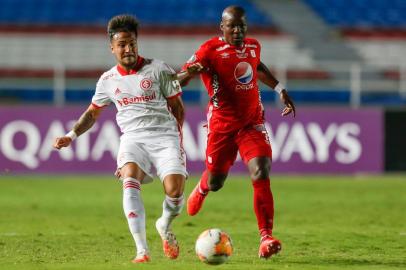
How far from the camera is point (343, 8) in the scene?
86.2 feet

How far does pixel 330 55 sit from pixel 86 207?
42.1ft

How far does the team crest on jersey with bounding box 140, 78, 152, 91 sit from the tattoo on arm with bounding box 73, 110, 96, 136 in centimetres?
61

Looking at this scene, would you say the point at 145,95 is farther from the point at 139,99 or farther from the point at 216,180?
the point at 216,180

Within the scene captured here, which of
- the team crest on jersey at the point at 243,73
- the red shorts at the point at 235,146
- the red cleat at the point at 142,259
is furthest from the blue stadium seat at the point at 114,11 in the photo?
the red cleat at the point at 142,259

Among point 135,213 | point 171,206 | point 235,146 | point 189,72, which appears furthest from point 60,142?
point 235,146

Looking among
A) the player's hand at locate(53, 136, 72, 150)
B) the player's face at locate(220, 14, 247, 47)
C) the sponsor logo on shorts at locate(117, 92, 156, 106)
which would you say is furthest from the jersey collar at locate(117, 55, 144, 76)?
the player's face at locate(220, 14, 247, 47)

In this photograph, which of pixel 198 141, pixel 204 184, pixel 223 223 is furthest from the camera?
pixel 198 141

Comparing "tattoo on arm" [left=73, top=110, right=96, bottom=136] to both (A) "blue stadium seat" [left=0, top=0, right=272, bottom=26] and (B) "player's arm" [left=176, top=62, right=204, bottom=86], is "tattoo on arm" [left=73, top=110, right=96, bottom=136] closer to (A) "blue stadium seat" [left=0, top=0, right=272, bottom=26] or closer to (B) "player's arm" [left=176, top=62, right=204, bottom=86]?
(B) "player's arm" [left=176, top=62, right=204, bottom=86]

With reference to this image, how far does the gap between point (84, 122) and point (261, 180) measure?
1650 millimetres

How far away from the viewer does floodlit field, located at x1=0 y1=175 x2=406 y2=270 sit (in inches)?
328

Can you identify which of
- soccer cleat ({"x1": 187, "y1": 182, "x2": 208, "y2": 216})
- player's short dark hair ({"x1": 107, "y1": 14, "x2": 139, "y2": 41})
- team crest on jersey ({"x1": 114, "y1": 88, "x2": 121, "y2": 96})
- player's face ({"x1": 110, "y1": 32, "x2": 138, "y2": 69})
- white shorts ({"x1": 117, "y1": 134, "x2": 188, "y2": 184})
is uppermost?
player's short dark hair ({"x1": 107, "y1": 14, "x2": 139, "y2": 41})

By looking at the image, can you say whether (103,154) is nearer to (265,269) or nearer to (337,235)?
(337,235)

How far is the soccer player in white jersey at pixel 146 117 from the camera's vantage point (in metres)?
8.23

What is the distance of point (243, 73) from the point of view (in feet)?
29.8
